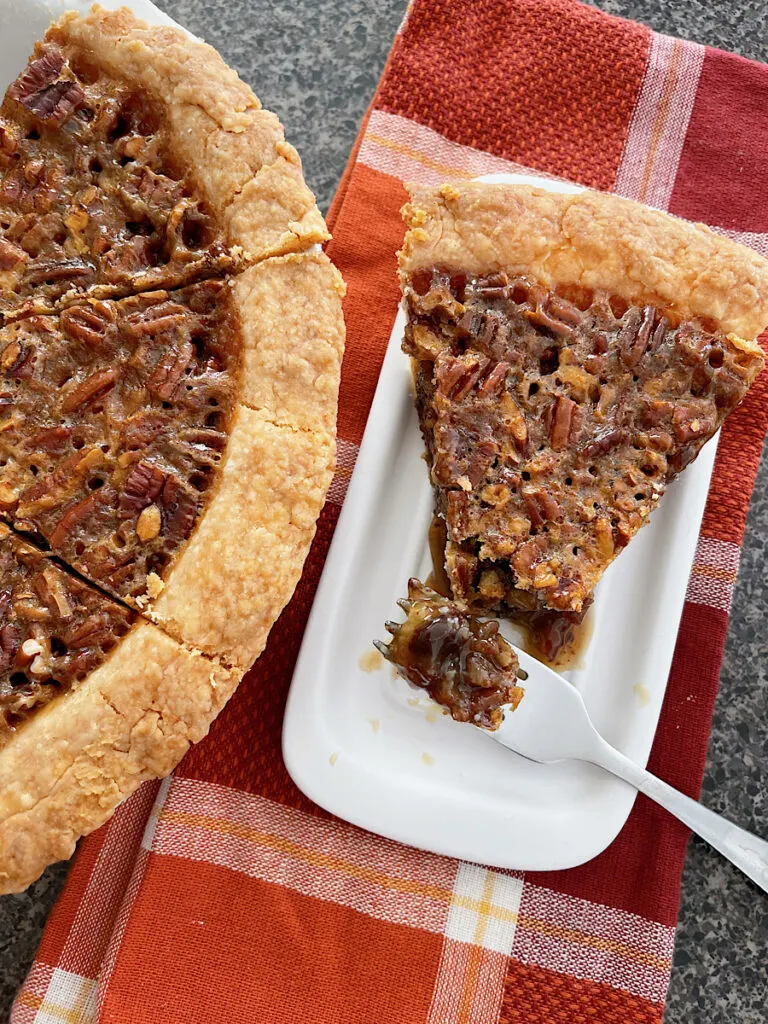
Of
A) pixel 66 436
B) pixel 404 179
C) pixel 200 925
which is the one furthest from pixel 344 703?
pixel 404 179

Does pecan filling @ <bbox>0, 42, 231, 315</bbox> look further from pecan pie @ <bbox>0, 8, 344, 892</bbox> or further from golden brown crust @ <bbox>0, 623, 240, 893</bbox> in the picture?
golden brown crust @ <bbox>0, 623, 240, 893</bbox>

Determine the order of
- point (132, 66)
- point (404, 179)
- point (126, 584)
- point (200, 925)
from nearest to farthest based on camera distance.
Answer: point (126, 584)
point (132, 66)
point (200, 925)
point (404, 179)

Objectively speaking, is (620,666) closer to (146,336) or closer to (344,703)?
(344,703)

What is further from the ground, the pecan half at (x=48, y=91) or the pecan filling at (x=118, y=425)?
the pecan half at (x=48, y=91)

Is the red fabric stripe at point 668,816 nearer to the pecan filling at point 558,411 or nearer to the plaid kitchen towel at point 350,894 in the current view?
the plaid kitchen towel at point 350,894

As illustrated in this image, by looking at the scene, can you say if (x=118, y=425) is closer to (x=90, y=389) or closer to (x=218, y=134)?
(x=90, y=389)

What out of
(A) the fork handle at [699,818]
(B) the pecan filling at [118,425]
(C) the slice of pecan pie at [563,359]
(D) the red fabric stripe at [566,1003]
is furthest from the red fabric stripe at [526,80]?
(D) the red fabric stripe at [566,1003]

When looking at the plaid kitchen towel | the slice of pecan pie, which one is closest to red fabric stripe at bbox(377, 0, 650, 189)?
the plaid kitchen towel
